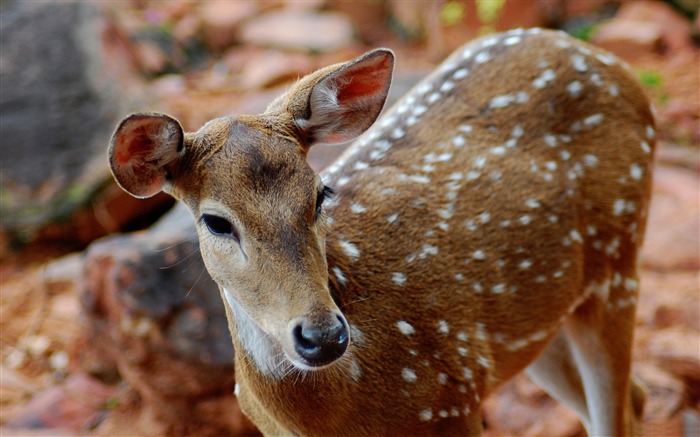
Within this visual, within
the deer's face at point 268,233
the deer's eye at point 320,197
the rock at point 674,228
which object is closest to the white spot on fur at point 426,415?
the deer's face at point 268,233

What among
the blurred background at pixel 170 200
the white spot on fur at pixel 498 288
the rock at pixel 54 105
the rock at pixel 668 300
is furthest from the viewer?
the rock at pixel 54 105

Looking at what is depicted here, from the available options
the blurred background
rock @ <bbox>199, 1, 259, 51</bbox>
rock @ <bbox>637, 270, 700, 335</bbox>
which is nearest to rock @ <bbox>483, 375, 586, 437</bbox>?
the blurred background

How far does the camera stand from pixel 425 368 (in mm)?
3350

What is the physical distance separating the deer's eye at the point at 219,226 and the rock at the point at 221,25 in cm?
1030

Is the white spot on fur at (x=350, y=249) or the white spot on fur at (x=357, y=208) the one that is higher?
A: the white spot on fur at (x=357, y=208)

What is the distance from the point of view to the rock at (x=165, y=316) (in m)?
4.52

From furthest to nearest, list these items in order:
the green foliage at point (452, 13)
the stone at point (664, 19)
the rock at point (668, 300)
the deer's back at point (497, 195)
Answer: the green foliage at point (452, 13)
the stone at point (664, 19)
the rock at point (668, 300)
the deer's back at point (497, 195)

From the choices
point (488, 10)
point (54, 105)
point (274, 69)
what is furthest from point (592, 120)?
point (274, 69)

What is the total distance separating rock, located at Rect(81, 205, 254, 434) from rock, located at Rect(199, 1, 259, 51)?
8.34m

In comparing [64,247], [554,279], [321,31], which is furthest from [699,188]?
[321,31]

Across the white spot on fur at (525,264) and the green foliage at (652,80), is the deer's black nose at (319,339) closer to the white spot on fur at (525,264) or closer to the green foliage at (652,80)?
the white spot on fur at (525,264)

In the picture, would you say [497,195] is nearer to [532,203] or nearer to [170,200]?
[532,203]

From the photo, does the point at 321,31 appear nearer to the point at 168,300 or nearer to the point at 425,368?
the point at 168,300

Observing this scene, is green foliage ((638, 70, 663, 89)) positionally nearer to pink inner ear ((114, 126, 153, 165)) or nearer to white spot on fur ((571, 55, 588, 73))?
white spot on fur ((571, 55, 588, 73))
